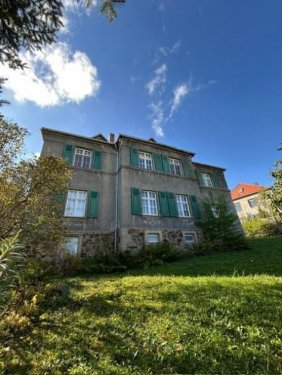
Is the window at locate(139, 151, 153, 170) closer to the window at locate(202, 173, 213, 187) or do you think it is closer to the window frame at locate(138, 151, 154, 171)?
the window frame at locate(138, 151, 154, 171)

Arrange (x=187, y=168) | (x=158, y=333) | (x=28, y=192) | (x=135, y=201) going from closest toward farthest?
(x=158, y=333) < (x=28, y=192) < (x=135, y=201) < (x=187, y=168)

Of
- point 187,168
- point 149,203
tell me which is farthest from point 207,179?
point 149,203

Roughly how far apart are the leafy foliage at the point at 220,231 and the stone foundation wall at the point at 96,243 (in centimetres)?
562

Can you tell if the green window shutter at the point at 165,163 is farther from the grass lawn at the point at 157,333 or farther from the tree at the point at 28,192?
the grass lawn at the point at 157,333

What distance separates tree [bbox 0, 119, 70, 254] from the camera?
7184 millimetres

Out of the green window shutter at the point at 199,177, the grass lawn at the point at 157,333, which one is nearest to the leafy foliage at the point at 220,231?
the green window shutter at the point at 199,177

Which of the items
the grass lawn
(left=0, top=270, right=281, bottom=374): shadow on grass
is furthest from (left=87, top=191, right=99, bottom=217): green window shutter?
(left=0, top=270, right=281, bottom=374): shadow on grass

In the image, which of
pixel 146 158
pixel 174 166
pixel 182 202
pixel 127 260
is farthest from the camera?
pixel 174 166

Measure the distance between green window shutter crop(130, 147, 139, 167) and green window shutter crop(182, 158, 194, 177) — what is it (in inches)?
166

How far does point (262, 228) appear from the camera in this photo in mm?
19156

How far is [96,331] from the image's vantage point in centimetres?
376

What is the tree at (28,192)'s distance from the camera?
23.6 feet

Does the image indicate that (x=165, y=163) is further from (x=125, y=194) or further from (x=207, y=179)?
(x=207, y=179)

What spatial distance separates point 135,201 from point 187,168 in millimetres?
6103
